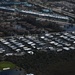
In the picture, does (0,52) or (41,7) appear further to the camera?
(41,7)

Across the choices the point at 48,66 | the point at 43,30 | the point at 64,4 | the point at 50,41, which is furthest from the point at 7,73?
the point at 64,4

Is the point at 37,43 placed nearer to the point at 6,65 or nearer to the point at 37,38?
the point at 37,38

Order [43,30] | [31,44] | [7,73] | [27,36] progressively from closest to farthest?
1. [7,73]
2. [31,44]
3. [27,36]
4. [43,30]

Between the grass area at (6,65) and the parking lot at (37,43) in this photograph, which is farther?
the parking lot at (37,43)

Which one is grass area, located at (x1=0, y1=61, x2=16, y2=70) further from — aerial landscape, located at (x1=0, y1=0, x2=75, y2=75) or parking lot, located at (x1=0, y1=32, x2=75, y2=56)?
parking lot, located at (x1=0, y1=32, x2=75, y2=56)

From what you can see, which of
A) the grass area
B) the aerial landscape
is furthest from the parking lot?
the grass area

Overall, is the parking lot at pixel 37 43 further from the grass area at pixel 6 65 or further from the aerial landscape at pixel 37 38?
the grass area at pixel 6 65

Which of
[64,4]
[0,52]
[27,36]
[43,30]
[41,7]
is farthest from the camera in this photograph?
[64,4]

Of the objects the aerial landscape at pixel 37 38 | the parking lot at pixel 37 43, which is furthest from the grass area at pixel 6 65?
the parking lot at pixel 37 43

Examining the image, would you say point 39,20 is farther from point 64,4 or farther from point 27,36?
point 64,4
